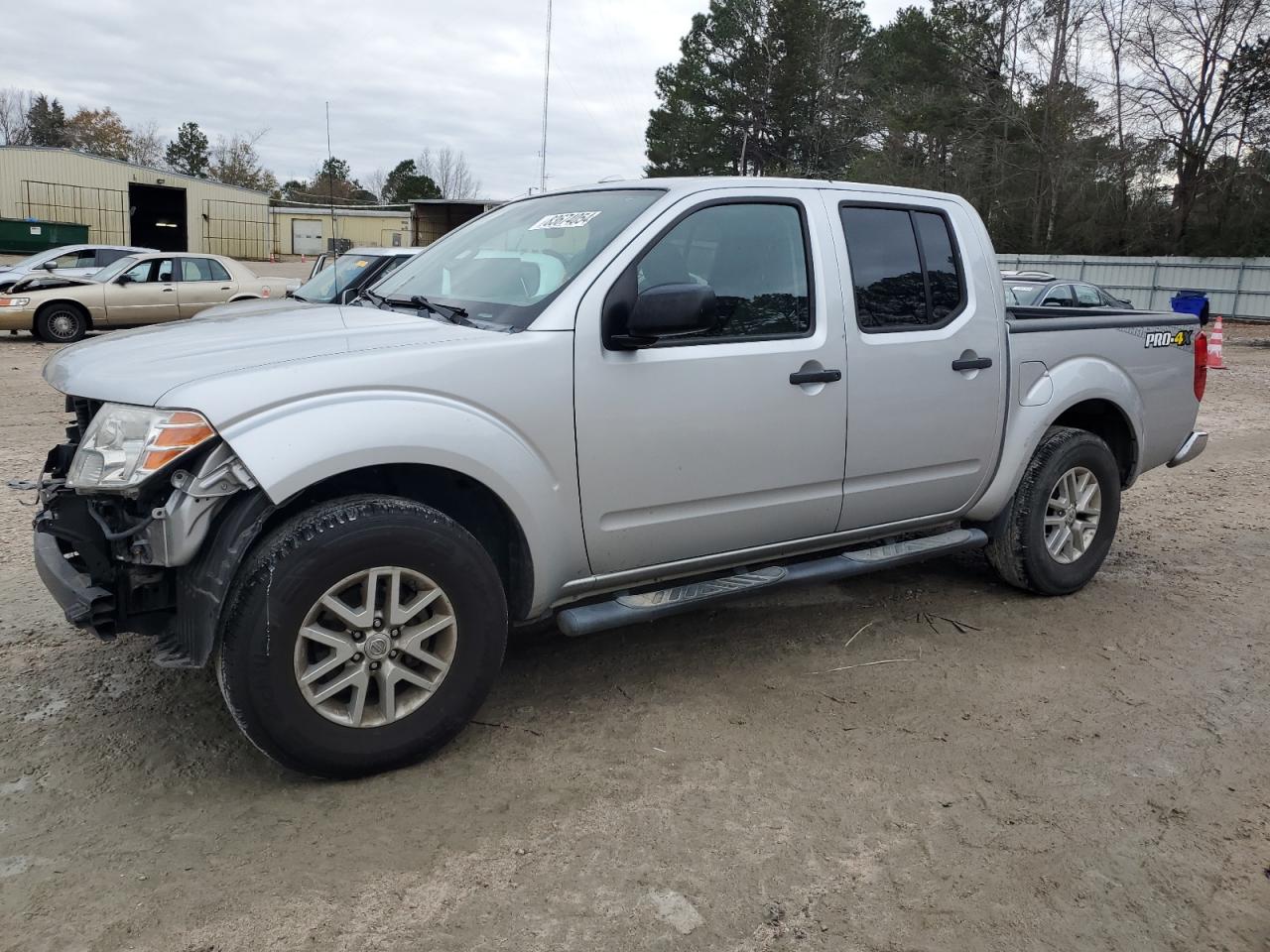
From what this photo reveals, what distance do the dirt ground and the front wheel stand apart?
0.35m

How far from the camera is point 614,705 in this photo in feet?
12.3

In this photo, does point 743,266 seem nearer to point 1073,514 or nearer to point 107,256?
point 1073,514

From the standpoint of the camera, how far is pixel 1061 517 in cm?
493

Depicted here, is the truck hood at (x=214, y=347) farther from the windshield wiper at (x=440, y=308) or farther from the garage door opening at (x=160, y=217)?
the garage door opening at (x=160, y=217)

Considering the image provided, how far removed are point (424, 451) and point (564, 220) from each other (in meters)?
1.33

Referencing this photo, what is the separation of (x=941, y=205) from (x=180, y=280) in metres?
15.2

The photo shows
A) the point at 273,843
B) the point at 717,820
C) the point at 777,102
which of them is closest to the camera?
the point at 273,843

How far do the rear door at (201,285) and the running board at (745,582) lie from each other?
49.1 ft

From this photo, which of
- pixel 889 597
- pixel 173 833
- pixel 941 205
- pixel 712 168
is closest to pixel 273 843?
pixel 173 833

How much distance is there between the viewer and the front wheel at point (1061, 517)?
4.78 meters

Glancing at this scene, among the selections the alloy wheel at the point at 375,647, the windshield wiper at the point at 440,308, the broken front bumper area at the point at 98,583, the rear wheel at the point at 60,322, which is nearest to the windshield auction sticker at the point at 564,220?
the windshield wiper at the point at 440,308

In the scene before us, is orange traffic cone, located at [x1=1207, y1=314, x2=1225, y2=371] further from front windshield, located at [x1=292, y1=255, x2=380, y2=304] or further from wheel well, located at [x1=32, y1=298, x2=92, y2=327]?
wheel well, located at [x1=32, y1=298, x2=92, y2=327]

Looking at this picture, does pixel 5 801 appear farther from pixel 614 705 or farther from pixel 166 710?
pixel 614 705

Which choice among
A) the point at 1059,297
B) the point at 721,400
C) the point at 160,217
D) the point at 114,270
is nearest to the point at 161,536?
the point at 721,400
